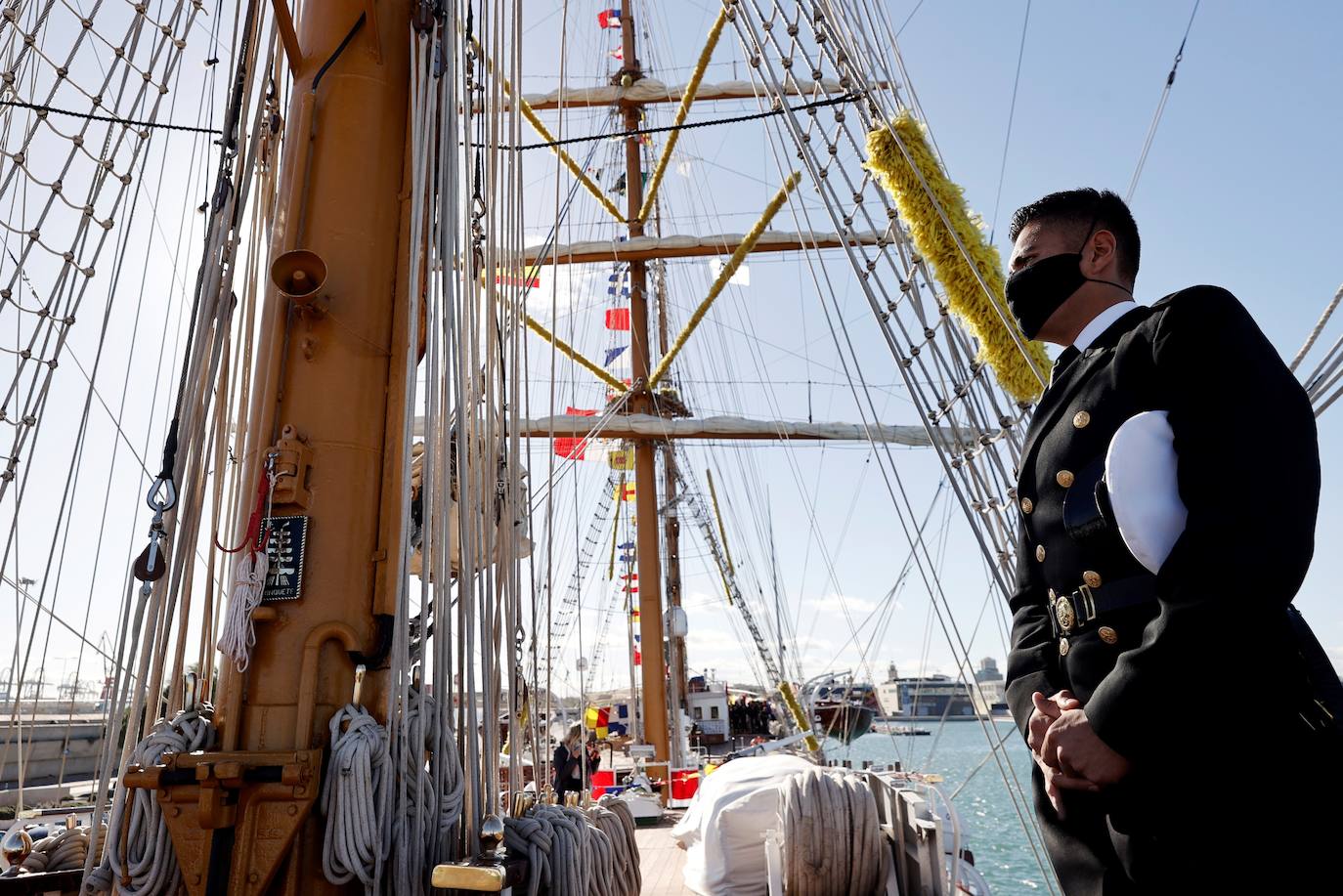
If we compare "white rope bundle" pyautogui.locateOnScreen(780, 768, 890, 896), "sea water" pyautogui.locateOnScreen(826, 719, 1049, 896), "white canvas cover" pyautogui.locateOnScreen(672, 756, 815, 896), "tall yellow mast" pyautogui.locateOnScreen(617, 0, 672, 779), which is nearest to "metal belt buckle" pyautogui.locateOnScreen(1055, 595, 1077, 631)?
"sea water" pyautogui.locateOnScreen(826, 719, 1049, 896)

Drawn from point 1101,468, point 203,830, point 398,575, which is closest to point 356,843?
point 203,830

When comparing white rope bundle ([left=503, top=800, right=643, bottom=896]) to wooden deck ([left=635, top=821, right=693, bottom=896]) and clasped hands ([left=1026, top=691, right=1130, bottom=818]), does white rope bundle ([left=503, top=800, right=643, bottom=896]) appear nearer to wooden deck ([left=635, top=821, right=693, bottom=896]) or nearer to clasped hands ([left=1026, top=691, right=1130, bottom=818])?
clasped hands ([left=1026, top=691, right=1130, bottom=818])

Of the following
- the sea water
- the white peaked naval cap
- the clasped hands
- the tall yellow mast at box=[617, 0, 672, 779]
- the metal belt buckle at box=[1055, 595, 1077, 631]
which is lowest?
the sea water

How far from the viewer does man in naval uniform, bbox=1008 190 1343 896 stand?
991 mm

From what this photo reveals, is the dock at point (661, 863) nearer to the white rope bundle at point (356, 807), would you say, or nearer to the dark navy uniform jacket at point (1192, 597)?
the white rope bundle at point (356, 807)

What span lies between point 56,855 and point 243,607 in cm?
137

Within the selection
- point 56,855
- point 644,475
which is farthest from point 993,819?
point 56,855

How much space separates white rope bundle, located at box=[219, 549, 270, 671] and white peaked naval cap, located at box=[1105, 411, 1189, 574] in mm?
2084

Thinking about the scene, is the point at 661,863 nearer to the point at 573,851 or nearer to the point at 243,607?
the point at 573,851

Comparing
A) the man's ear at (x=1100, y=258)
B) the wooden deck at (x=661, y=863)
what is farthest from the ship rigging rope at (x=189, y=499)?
the wooden deck at (x=661, y=863)

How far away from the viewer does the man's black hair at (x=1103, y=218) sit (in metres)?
1.48

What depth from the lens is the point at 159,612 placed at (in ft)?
7.89

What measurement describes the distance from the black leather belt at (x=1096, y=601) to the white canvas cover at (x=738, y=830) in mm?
2942

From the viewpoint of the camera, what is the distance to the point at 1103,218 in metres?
1.48
